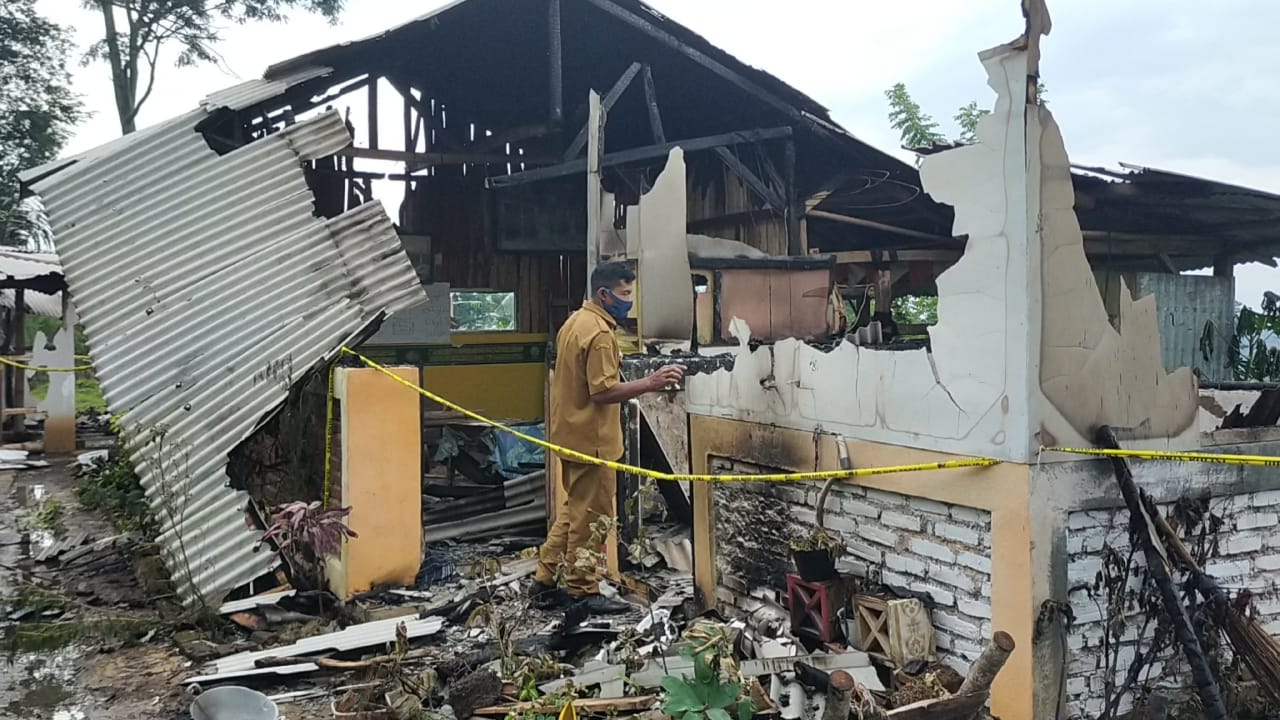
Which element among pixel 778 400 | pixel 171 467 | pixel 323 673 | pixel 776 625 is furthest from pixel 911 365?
pixel 171 467

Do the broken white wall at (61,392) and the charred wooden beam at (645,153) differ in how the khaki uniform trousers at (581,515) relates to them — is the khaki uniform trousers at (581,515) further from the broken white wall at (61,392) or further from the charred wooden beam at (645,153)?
the broken white wall at (61,392)

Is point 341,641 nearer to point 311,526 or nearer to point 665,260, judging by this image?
point 311,526

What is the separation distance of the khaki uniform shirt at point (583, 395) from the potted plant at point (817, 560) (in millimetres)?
1515

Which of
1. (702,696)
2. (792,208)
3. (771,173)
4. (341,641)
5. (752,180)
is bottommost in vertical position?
(341,641)

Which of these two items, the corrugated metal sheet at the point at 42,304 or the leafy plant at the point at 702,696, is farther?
the corrugated metal sheet at the point at 42,304

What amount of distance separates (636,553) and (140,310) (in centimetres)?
413

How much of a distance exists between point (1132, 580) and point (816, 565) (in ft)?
4.46

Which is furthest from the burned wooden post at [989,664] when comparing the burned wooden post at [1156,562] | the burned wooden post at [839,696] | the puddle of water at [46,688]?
the puddle of water at [46,688]

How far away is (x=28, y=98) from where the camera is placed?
71.9ft

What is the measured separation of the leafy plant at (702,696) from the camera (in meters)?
3.53

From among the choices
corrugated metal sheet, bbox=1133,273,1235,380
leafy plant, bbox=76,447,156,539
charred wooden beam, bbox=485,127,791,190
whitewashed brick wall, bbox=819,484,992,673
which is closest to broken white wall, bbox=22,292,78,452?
leafy plant, bbox=76,447,156,539

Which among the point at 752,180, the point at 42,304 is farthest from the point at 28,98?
the point at 752,180

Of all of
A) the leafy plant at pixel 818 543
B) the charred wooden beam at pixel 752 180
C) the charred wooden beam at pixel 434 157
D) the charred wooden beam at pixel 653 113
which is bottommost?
the leafy plant at pixel 818 543

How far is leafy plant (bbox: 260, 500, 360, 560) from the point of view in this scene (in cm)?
540
